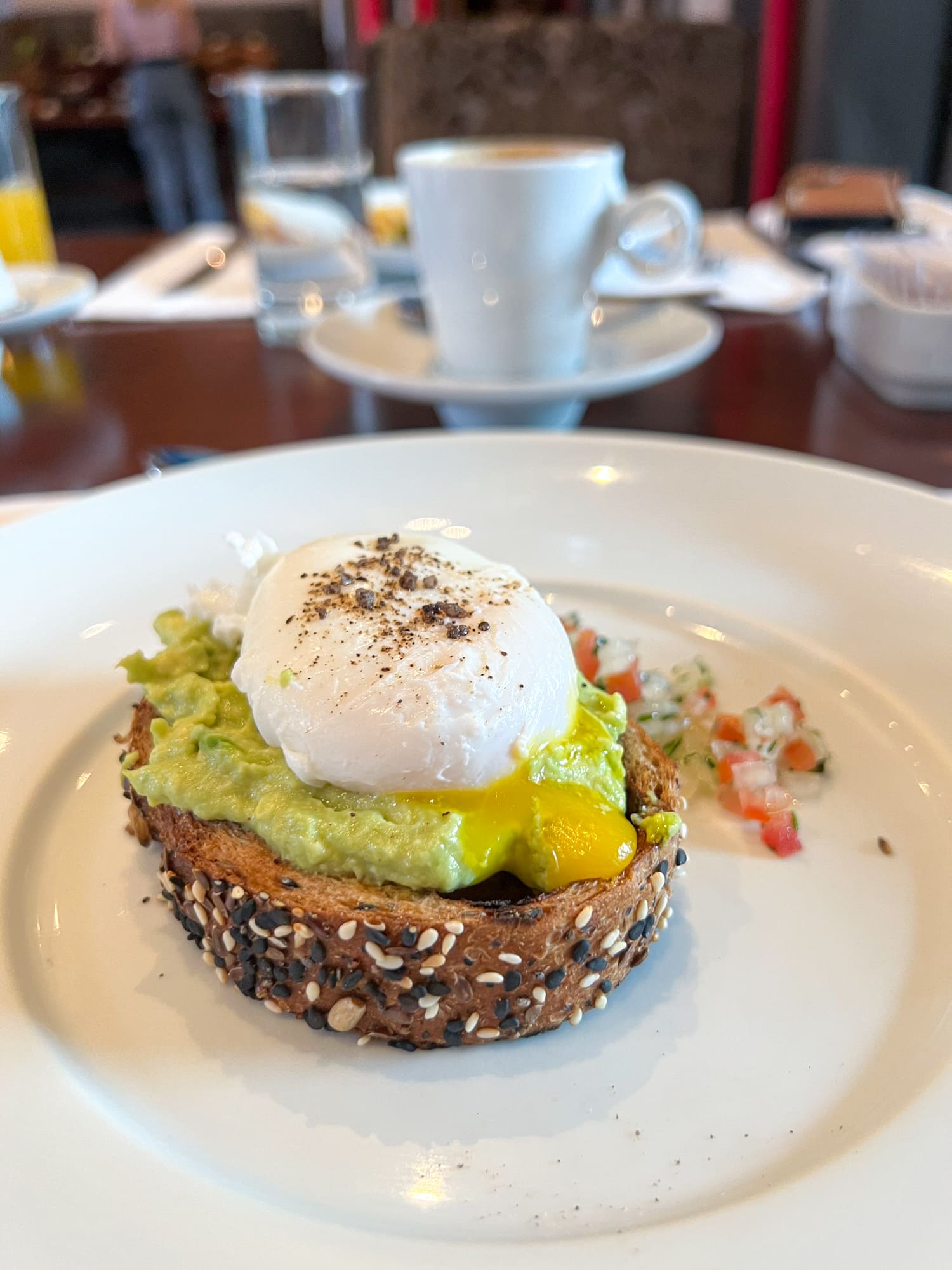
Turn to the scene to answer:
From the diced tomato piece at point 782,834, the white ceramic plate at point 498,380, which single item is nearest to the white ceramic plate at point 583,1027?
the diced tomato piece at point 782,834

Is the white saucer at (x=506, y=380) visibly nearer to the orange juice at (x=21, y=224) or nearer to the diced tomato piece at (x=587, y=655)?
the diced tomato piece at (x=587, y=655)

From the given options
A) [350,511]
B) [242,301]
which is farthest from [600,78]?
[350,511]

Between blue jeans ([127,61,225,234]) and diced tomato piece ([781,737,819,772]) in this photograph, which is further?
blue jeans ([127,61,225,234])

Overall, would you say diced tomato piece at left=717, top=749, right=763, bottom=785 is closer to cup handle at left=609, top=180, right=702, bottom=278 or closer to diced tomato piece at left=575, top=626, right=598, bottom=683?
diced tomato piece at left=575, top=626, right=598, bottom=683

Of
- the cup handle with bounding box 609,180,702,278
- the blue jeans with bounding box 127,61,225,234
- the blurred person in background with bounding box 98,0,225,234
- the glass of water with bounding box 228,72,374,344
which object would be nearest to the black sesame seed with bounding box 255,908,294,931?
the cup handle with bounding box 609,180,702,278

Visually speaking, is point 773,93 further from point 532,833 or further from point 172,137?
point 532,833
